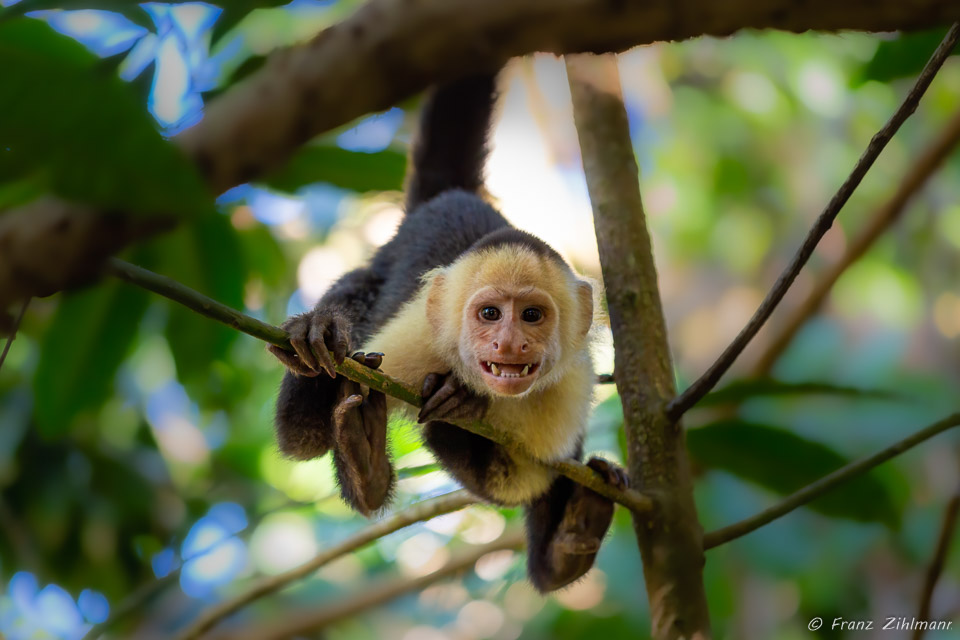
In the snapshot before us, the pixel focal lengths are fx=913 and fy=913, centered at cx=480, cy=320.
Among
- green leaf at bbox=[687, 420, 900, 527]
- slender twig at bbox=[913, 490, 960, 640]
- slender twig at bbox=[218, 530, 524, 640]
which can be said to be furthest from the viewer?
slender twig at bbox=[218, 530, 524, 640]

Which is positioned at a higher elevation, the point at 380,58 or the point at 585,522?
the point at 585,522

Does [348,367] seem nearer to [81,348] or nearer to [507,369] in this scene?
[507,369]

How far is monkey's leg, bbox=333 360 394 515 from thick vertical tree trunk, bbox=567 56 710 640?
1.78ft

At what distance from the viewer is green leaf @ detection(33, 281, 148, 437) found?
1922mm

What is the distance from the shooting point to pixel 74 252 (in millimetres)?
437

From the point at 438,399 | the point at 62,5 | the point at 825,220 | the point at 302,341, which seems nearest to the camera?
the point at 62,5

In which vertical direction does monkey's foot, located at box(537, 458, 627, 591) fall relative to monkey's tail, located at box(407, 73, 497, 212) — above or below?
below

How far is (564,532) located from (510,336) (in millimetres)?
532

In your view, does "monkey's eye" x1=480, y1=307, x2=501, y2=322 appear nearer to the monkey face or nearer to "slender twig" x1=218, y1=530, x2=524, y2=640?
the monkey face

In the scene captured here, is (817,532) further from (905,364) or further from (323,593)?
(905,364)

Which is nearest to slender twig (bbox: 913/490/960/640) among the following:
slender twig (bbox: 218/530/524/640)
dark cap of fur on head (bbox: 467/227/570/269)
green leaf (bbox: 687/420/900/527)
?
green leaf (bbox: 687/420/900/527)

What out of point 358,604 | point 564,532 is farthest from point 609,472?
point 358,604

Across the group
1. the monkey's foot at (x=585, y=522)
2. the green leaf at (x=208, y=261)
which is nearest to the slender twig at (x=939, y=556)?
the monkey's foot at (x=585, y=522)

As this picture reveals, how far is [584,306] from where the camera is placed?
2.40 m
